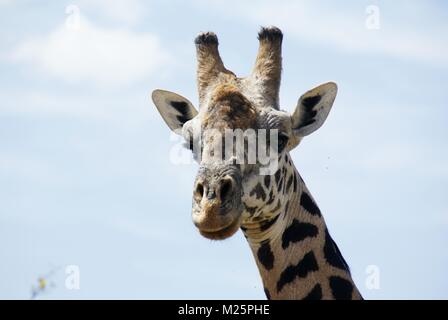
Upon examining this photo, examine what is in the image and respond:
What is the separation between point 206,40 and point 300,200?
2417 millimetres

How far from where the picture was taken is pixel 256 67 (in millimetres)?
17219

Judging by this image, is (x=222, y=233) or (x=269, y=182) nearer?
(x=222, y=233)

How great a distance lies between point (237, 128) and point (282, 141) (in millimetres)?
851

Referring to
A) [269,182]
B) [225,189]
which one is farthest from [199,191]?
[269,182]

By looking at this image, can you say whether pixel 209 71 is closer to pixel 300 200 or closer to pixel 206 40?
pixel 206 40

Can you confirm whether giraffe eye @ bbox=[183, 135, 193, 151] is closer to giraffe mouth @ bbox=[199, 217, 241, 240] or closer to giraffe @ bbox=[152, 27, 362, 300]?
giraffe @ bbox=[152, 27, 362, 300]

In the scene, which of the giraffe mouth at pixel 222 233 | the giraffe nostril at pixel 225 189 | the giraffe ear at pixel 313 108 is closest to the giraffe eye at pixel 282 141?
the giraffe ear at pixel 313 108

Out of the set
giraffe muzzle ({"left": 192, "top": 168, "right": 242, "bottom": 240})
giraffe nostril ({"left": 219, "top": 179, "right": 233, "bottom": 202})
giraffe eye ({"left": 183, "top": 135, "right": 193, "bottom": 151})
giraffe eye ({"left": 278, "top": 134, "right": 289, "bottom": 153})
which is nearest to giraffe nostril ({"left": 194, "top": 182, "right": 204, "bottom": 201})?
giraffe muzzle ({"left": 192, "top": 168, "right": 242, "bottom": 240})

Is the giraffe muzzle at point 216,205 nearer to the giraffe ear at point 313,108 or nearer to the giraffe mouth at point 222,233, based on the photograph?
the giraffe mouth at point 222,233

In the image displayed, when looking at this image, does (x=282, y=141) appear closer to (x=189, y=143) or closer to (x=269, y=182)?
(x=269, y=182)

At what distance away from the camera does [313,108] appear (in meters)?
17.0

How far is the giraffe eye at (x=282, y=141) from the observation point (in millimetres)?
16453

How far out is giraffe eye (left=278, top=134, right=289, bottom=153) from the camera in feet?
54.0
